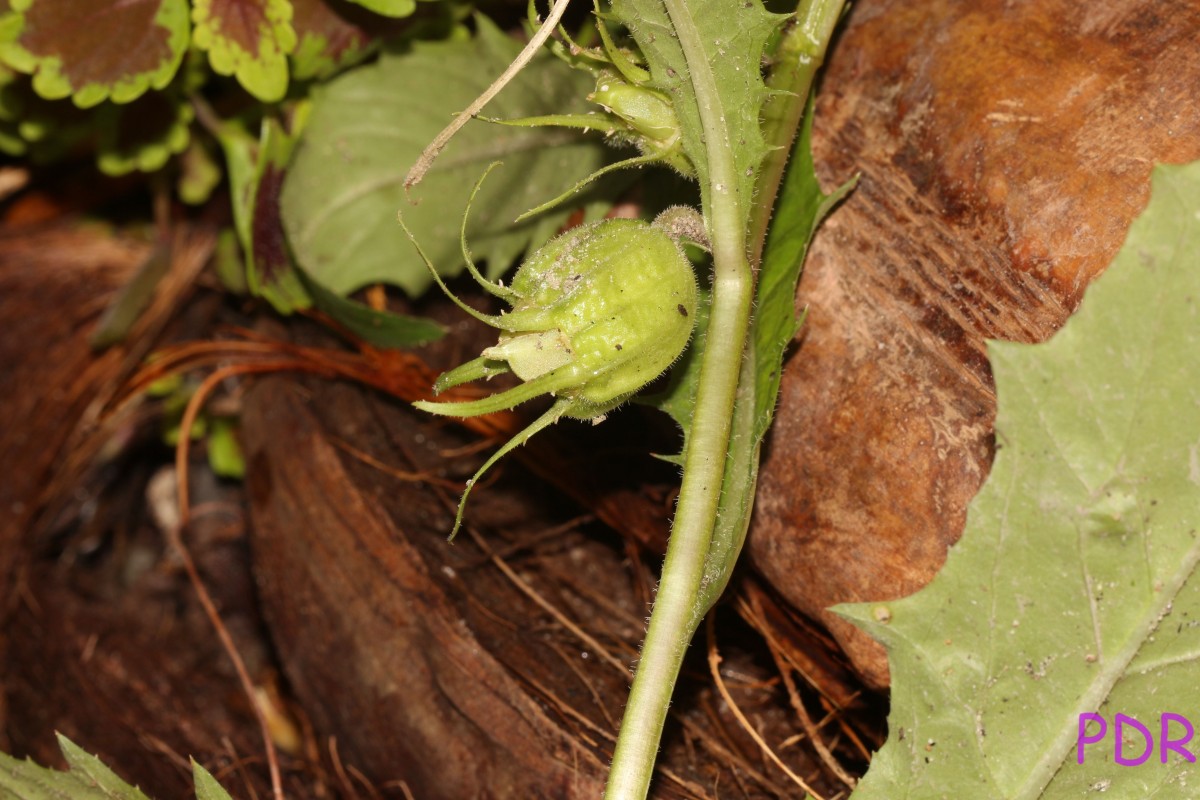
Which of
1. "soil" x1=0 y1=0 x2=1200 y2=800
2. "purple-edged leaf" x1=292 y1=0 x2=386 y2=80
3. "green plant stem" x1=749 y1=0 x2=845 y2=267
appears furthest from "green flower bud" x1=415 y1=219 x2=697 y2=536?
"purple-edged leaf" x1=292 y1=0 x2=386 y2=80

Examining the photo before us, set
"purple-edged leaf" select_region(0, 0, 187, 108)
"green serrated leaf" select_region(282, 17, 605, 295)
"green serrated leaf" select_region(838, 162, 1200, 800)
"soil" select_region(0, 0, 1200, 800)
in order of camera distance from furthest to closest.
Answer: "green serrated leaf" select_region(282, 17, 605, 295), "purple-edged leaf" select_region(0, 0, 187, 108), "soil" select_region(0, 0, 1200, 800), "green serrated leaf" select_region(838, 162, 1200, 800)

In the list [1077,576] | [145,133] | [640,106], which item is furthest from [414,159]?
[1077,576]

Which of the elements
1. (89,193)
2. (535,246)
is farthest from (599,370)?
(89,193)

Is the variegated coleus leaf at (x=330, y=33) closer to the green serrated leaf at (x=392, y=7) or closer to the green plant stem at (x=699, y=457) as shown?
the green serrated leaf at (x=392, y=7)

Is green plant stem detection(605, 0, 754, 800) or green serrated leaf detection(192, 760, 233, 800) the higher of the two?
green plant stem detection(605, 0, 754, 800)

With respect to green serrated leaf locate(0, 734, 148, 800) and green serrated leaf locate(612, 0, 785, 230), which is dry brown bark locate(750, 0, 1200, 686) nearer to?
green serrated leaf locate(612, 0, 785, 230)

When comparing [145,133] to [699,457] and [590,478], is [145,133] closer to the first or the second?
[590,478]

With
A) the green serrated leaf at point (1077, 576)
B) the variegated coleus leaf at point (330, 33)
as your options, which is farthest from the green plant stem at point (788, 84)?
the variegated coleus leaf at point (330, 33)
